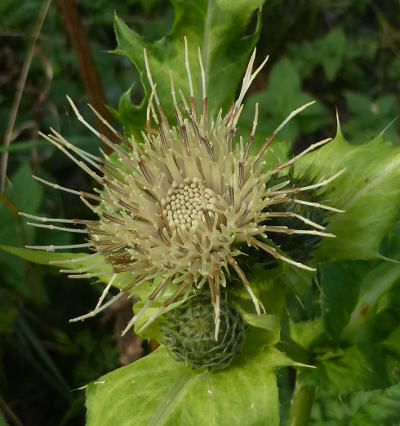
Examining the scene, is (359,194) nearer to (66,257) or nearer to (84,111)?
(66,257)

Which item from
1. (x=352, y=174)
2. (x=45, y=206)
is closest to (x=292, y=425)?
(x=352, y=174)

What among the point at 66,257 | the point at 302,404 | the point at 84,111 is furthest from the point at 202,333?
the point at 84,111

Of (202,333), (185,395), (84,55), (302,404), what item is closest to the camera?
(202,333)

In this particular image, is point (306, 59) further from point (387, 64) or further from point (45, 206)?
point (45, 206)

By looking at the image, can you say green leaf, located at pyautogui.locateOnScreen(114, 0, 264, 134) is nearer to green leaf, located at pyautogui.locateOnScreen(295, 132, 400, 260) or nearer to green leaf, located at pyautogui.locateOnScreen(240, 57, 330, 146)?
green leaf, located at pyautogui.locateOnScreen(295, 132, 400, 260)

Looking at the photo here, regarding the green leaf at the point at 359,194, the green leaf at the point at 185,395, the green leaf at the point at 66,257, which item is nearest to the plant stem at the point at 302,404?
the green leaf at the point at 185,395

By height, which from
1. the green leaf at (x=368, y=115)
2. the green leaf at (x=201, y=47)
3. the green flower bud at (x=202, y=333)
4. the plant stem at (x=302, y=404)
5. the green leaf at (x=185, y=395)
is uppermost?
the green leaf at (x=201, y=47)

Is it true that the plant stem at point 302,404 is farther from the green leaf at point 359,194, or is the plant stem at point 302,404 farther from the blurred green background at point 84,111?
the blurred green background at point 84,111
